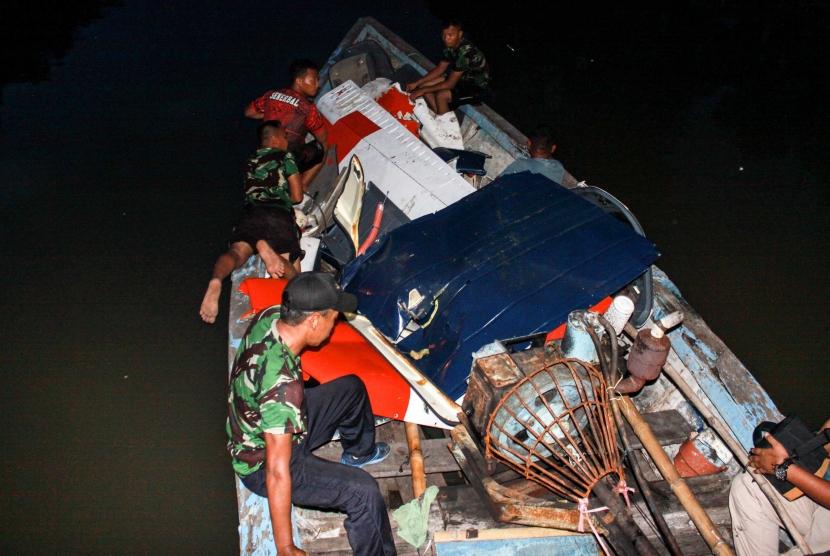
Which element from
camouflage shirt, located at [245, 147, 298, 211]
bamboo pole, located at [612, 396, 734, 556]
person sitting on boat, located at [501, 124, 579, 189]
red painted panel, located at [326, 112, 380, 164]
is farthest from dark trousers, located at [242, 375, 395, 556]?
person sitting on boat, located at [501, 124, 579, 189]

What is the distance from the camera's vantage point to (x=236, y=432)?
9.17ft

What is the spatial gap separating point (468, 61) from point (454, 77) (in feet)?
0.84

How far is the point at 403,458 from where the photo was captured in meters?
3.43

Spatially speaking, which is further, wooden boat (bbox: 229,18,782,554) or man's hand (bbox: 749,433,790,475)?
wooden boat (bbox: 229,18,782,554)

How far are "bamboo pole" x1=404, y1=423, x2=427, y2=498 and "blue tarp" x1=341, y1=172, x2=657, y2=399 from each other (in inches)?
15.9

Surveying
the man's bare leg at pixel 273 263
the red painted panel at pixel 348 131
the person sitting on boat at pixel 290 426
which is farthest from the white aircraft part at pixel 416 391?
the red painted panel at pixel 348 131

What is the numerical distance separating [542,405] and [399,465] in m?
1.04

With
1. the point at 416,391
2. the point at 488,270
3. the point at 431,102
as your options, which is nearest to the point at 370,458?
the point at 416,391

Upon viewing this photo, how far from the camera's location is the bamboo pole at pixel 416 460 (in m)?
3.14

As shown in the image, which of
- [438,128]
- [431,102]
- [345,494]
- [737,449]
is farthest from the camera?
[431,102]

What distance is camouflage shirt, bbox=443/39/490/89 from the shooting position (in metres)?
6.48

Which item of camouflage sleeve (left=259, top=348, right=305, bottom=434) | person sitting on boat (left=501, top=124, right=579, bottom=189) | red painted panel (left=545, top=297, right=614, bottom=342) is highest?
person sitting on boat (left=501, top=124, right=579, bottom=189)

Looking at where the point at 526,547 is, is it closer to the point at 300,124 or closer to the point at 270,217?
the point at 270,217

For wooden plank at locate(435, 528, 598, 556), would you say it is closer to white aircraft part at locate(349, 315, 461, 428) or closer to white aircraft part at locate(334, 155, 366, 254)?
white aircraft part at locate(349, 315, 461, 428)
